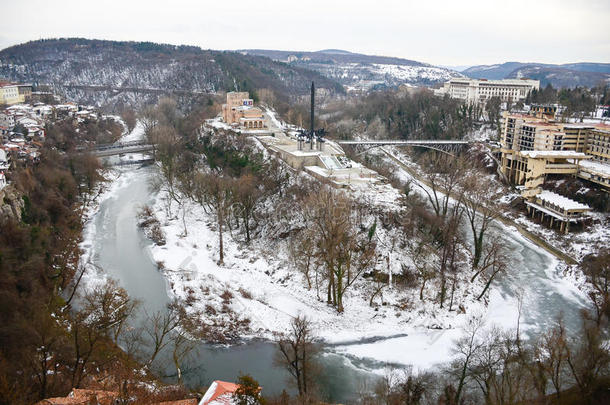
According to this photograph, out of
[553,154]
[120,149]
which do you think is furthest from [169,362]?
[120,149]

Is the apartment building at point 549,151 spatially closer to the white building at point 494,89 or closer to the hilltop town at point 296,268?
the hilltop town at point 296,268

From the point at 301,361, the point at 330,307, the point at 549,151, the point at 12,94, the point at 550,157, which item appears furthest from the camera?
the point at 12,94

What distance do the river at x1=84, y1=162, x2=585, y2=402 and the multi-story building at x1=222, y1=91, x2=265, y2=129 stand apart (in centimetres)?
1995

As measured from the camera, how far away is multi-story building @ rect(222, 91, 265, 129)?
5222 cm

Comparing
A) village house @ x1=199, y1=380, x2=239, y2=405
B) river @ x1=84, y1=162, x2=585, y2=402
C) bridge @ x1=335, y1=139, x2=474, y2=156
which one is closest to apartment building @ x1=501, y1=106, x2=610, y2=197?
bridge @ x1=335, y1=139, x2=474, y2=156

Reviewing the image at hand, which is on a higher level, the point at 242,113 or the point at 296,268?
the point at 242,113

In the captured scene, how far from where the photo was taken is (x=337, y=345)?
65.7 feet

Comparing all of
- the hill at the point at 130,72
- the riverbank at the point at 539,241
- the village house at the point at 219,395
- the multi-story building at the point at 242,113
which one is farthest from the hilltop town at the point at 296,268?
the hill at the point at 130,72

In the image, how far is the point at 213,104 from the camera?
66.6 meters

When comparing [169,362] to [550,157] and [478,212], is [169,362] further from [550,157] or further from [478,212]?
[550,157]

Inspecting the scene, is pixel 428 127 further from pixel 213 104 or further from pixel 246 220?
pixel 246 220

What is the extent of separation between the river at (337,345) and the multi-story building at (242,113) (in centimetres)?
1995

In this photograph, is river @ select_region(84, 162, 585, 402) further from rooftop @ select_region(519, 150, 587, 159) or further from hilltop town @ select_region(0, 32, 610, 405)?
rooftop @ select_region(519, 150, 587, 159)

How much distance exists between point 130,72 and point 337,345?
117486 mm
